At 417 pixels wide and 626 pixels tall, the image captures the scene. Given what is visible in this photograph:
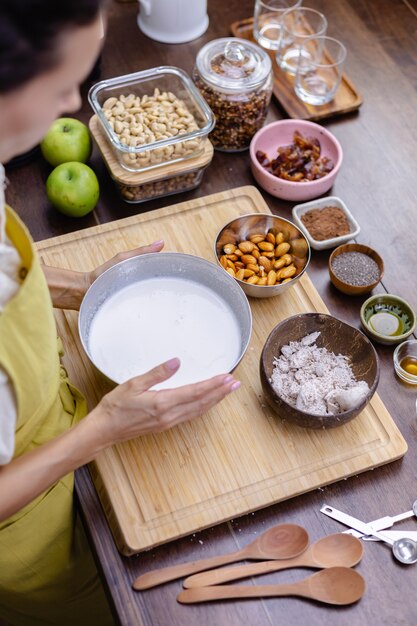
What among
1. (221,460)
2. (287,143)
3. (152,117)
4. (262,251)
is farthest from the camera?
(287,143)

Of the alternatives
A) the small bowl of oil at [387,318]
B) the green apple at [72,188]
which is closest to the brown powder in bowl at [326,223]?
the small bowl of oil at [387,318]

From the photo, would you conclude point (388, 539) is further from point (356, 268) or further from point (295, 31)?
point (295, 31)

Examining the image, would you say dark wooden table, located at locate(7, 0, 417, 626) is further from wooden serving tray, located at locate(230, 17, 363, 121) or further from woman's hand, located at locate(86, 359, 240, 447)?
woman's hand, located at locate(86, 359, 240, 447)

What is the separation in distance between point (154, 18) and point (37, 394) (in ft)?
3.93

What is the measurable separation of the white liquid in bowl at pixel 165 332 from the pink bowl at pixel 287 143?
1.21 ft

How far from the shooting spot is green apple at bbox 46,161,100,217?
4.74 feet

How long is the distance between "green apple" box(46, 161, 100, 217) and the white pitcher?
1.85 feet

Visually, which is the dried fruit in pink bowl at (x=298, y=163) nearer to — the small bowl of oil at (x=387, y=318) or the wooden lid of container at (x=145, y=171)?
the wooden lid of container at (x=145, y=171)

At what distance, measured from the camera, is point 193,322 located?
1235 millimetres

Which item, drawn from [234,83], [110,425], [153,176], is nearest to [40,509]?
[110,425]

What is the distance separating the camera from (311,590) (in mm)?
1054

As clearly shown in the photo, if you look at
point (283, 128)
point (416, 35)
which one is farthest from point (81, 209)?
point (416, 35)

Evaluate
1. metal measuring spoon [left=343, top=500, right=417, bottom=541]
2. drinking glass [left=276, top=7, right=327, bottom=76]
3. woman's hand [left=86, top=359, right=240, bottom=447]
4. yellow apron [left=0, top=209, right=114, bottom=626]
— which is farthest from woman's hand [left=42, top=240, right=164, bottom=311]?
drinking glass [left=276, top=7, right=327, bottom=76]

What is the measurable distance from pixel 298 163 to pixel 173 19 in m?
0.56
